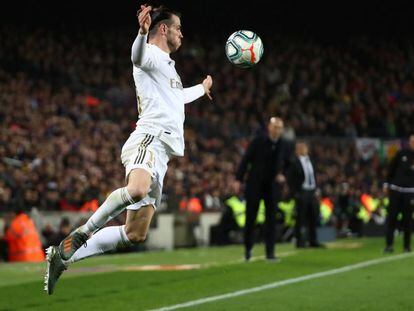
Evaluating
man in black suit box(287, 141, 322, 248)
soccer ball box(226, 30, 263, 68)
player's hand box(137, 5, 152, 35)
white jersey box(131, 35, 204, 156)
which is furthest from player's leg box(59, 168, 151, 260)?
man in black suit box(287, 141, 322, 248)

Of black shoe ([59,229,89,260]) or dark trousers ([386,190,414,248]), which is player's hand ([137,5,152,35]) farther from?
dark trousers ([386,190,414,248])

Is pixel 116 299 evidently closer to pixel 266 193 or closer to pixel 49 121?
pixel 266 193

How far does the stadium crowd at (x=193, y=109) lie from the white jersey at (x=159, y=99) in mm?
9536

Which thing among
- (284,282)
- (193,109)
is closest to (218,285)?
(284,282)

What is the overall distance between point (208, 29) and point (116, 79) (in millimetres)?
9360

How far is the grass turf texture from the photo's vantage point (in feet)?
28.3

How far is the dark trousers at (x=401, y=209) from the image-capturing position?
1562cm

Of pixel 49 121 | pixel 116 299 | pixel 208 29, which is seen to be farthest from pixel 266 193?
pixel 208 29

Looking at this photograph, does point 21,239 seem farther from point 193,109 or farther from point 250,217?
point 193,109

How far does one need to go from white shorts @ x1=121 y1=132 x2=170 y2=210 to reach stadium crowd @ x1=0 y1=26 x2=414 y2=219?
961cm

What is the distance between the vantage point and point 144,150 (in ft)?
24.5

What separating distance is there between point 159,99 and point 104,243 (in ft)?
4.11

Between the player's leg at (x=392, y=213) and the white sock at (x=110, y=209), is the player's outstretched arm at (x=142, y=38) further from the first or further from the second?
the player's leg at (x=392, y=213)

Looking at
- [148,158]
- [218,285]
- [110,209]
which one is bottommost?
[218,285]
